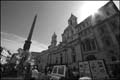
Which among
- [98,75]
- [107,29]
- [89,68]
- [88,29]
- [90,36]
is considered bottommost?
[98,75]

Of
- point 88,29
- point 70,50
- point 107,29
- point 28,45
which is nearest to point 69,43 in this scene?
point 70,50

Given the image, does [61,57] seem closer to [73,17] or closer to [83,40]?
[83,40]

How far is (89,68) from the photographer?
8.48 m

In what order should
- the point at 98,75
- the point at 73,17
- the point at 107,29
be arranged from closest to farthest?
the point at 107,29 → the point at 98,75 → the point at 73,17

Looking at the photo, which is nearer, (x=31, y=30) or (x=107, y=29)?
(x=107, y=29)

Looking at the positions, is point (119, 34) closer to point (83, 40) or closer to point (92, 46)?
point (92, 46)

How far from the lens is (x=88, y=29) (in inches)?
691

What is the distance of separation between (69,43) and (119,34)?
18.9m

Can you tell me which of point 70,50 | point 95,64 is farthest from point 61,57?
point 95,64

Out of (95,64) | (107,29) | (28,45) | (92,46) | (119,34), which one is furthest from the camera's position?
(28,45)

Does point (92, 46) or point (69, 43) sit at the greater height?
point (69, 43)

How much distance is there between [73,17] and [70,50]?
1324cm

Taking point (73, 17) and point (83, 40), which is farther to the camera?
point (73, 17)

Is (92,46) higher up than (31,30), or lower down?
lower down
